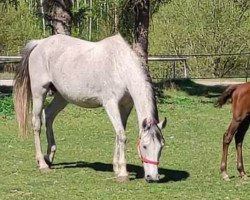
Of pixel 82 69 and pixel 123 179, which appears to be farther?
pixel 82 69

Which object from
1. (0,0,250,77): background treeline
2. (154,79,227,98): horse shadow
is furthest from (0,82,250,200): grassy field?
(0,0,250,77): background treeline

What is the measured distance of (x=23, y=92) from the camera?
9164 mm

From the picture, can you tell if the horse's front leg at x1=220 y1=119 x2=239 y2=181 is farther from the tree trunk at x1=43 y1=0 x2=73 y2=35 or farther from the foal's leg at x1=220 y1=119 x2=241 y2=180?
the tree trunk at x1=43 y1=0 x2=73 y2=35

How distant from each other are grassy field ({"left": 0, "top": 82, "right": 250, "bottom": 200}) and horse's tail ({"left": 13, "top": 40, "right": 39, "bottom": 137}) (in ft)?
1.97

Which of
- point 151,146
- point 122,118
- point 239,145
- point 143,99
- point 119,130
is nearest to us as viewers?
point 151,146

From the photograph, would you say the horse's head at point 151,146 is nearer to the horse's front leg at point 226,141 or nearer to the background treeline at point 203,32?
the horse's front leg at point 226,141

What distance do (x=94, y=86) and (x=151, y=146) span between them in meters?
1.25

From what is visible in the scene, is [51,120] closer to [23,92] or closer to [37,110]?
[37,110]

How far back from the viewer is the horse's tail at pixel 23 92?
8.98 metres

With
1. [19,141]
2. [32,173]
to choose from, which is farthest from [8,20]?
A: [32,173]

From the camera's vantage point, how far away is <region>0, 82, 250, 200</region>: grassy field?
7.15 meters

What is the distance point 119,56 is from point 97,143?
3530 mm

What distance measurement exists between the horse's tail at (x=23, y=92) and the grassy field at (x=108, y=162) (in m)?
0.60

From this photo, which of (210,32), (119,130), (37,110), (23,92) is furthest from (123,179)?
(210,32)
